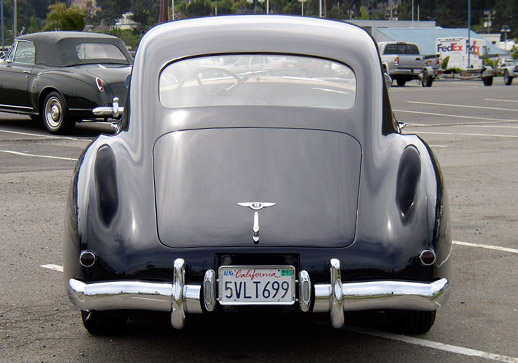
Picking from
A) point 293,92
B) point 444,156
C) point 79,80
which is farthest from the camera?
point 79,80

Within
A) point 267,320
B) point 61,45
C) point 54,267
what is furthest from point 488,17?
point 267,320

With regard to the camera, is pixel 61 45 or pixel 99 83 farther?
pixel 61 45

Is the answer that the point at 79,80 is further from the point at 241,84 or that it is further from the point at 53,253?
the point at 241,84

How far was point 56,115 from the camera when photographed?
15352mm

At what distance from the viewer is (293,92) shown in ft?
16.2

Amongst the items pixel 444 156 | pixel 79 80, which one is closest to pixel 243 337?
pixel 444 156

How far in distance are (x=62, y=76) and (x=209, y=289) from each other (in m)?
11.8

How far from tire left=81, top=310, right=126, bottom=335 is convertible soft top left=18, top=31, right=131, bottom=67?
1145 centimetres

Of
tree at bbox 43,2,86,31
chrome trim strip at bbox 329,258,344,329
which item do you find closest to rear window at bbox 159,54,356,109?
chrome trim strip at bbox 329,258,344,329

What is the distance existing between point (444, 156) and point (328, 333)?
8044 mm

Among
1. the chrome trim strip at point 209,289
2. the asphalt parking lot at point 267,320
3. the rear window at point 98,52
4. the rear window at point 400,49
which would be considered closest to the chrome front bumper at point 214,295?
the chrome trim strip at point 209,289

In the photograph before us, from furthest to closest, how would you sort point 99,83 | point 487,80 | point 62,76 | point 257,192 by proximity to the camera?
1. point 487,80
2. point 62,76
3. point 99,83
4. point 257,192

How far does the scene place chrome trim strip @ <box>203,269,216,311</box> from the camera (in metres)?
3.99

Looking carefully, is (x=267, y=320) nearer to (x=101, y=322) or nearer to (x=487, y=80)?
(x=101, y=322)
